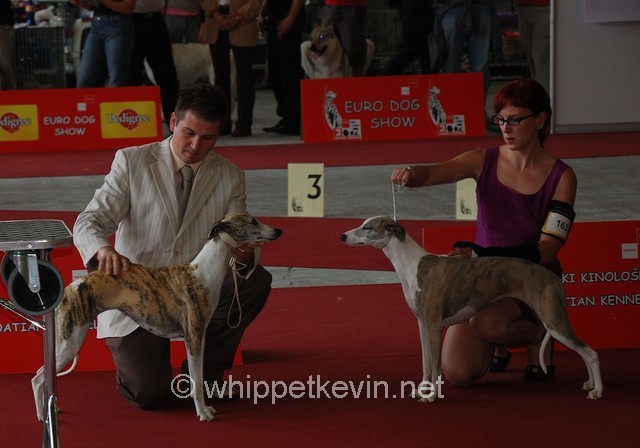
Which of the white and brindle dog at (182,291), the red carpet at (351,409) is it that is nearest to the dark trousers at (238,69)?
the red carpet at (351,409)

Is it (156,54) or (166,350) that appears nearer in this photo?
(166,350)

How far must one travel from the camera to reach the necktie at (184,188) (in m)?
3.84

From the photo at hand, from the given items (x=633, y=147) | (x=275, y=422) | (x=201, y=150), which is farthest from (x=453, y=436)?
(x=633, y=147)

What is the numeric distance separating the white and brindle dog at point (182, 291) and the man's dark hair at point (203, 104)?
0.34m

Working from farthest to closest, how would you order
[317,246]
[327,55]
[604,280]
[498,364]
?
[327,55] < [317,246] < [604,280] < [498,364]

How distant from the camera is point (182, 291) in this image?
3525 mm

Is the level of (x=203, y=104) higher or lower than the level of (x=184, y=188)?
higher

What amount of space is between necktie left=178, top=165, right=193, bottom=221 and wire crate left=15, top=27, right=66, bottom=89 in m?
9.56

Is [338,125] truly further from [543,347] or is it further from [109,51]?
[543,347]

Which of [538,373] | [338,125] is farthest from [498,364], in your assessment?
[338,125]

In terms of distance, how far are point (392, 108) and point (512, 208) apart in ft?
19.9

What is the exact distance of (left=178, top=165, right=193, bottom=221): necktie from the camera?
12.6 feet

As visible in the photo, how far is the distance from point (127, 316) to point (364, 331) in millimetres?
1307

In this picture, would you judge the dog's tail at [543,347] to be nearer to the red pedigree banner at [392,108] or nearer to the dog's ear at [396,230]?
the dog's ear at [396,230]
